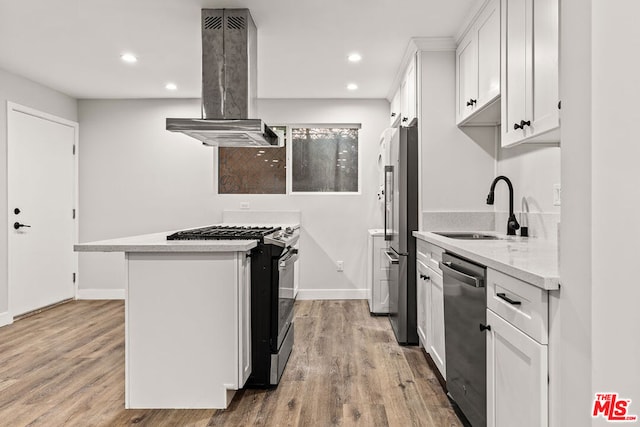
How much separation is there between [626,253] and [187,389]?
2121 mm

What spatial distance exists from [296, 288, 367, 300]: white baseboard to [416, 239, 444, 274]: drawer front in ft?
6.75

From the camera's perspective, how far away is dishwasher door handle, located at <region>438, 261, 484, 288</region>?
75.5 inches

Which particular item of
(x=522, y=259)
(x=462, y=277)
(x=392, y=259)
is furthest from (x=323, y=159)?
(x=522, y=259)

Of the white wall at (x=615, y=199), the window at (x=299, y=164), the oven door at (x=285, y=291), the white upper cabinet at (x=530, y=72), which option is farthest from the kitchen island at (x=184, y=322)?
the window at (x=299, y=164)

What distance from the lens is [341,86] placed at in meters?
4.86

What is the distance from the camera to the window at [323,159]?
18.3ft

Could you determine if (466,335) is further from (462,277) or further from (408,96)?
(408,96)

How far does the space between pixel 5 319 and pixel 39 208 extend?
1179mm

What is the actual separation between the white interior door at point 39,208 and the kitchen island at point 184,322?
2.83 meters

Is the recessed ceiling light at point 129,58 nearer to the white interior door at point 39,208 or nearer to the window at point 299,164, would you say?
the white interior door at point 39,208

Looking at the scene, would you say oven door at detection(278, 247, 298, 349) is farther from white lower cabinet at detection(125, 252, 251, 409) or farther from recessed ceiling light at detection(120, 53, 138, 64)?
recessed ceiling light at detection(120, 53, 138, 64)

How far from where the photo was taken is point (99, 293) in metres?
5.46

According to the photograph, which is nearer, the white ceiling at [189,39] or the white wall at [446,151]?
the white ceiling at [189,39]

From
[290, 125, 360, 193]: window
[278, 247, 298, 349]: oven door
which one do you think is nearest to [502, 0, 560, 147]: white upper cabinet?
[278, 247, 298, 349]: oven door
